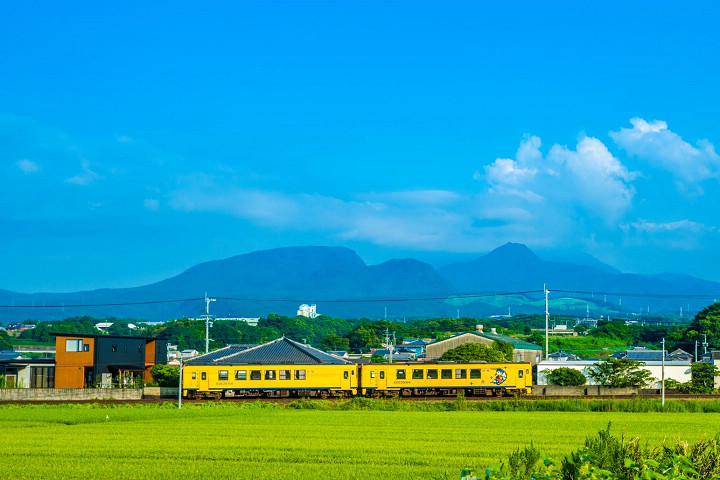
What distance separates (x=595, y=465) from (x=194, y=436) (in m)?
17.6

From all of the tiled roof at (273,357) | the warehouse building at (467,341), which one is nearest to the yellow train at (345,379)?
the tiled roof at (273,357)

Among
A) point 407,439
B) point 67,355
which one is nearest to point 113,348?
point 67,355

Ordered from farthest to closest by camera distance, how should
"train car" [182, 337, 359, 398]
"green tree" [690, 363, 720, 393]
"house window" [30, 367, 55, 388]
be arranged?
"green tree" [690, 363, 720, 393]
"house window" [30, 367, 55, 388]
"train car" [182, 337, 359, 398]

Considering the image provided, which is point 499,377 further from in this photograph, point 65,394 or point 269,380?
point 65,394

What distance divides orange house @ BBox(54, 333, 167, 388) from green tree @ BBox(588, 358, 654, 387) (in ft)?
96.9

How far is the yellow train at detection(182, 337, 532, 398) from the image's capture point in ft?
152

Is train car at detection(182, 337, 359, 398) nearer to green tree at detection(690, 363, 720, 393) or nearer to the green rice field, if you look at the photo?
the green rice field

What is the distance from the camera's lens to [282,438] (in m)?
24.5

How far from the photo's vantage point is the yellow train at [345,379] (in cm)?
4634

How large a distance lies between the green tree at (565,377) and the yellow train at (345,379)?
5.08 metres

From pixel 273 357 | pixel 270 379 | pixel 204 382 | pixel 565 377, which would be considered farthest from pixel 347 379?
pixel 565 377

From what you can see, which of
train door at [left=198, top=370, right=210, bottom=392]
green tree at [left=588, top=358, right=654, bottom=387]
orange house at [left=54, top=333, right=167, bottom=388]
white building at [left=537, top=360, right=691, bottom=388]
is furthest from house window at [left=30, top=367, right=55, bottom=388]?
green tree at [left=588, top=358, right=654, bottom=387]

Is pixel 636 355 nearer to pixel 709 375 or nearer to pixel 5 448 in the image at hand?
pixel 709 375

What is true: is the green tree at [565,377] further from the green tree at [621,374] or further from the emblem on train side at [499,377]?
the emblem on train side at [499,377]
